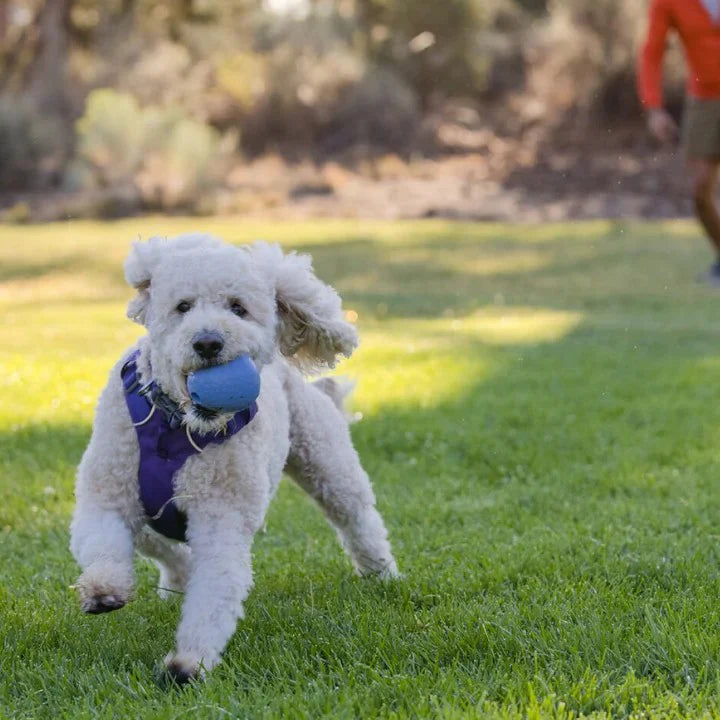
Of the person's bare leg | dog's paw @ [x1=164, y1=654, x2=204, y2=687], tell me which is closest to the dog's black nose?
dog's paw @ [x1=164, y1=654, x2=204, y2=687]

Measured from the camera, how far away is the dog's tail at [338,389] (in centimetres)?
480

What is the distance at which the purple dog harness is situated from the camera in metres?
3.61

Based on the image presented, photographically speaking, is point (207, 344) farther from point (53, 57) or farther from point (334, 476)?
point (53, 57)

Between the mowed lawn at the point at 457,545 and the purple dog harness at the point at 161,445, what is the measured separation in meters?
0.45

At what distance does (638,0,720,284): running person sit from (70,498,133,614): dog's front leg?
7368 millimetres

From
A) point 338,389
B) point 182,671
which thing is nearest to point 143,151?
point 338,389

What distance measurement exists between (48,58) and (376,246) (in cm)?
1610

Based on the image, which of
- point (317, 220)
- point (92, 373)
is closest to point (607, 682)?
point (92, 373)

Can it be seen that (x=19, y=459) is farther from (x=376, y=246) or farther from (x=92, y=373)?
(x=376, y=246)

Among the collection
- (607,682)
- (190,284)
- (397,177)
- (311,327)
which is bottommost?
(397,177)

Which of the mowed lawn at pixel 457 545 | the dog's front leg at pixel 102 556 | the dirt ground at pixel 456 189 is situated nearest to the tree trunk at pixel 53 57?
the dirt ground at pixel 456 189

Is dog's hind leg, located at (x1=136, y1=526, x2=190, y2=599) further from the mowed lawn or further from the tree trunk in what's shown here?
the tree trunk

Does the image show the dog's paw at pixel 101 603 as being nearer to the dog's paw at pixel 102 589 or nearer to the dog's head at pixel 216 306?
the dog's paw at pixel 102 589

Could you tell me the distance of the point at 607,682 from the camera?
3.17 meters
